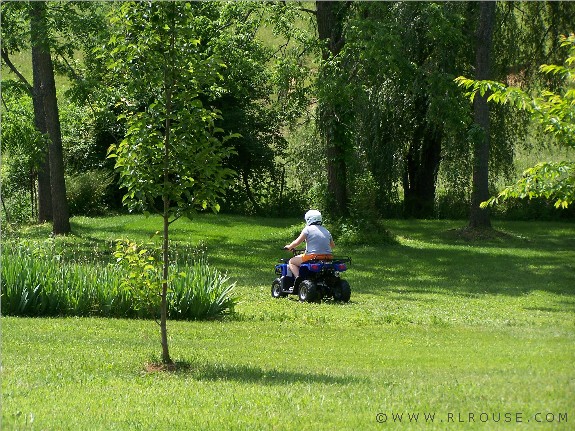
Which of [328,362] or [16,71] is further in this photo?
[16,71]

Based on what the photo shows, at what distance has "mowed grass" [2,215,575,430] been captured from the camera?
7.33m

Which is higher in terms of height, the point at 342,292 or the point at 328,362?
the point at 342,292

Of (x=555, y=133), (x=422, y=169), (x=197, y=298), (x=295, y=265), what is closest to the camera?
(x=555, y=133)

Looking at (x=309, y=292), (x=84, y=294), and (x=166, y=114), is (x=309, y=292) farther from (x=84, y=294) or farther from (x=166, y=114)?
(x=166, y=114)

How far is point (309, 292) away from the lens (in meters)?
16.5

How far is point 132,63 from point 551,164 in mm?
4356

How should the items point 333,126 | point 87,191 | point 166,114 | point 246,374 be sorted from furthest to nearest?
point 87,191 → point 333,126 → point 166,114 → point 246,374

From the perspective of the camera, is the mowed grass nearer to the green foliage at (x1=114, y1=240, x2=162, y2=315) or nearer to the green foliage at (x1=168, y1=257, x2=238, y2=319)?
the green foliage at (x1=168, y1=257, x2=238, y2=319)

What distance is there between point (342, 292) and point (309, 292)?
22.2 inches

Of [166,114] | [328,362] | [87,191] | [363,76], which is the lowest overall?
[328,362]

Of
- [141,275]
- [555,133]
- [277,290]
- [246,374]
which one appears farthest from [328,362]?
[277,290]

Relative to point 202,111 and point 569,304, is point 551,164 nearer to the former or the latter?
point 202,111

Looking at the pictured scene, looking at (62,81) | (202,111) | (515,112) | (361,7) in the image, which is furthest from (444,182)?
(62,81)

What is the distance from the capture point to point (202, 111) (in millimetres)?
10023
